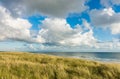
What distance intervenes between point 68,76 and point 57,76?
2.79 feet

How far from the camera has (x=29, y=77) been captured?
14.5 m

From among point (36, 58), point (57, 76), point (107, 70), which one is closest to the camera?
point (57, 76)

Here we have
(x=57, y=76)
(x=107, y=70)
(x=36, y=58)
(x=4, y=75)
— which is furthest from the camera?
(x=36, y=58)

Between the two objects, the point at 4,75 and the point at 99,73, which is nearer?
the point at 4,75

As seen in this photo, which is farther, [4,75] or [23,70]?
[23,70]

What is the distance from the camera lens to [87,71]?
16.2 m

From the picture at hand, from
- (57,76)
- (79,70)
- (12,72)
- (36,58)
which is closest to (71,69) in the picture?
(79,70)

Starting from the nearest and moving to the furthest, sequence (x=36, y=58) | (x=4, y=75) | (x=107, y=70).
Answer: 1. (x=4, y=75)
2. (x=107, y=70)
3. (x=36, y=58)

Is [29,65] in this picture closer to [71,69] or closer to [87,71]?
[71,69]

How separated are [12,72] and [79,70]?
205 inches

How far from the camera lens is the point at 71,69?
1642cm

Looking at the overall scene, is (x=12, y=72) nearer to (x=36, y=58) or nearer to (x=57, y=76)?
(x=57, y=76)

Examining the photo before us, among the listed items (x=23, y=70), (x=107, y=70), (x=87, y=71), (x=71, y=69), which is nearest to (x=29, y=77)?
(x=23, y=70)

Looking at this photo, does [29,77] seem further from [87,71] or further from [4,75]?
[87,71]
